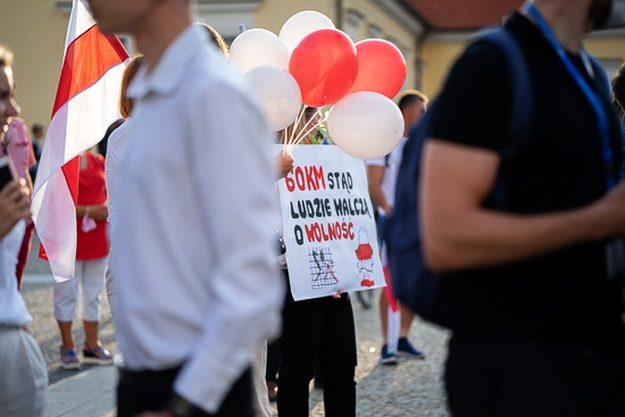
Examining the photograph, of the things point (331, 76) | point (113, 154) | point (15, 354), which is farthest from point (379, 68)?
point (15, 354)

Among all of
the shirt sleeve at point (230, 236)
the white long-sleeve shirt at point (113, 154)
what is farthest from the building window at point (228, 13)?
the shirt sleeve at point (230, 236)

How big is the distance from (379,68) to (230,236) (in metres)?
3.16

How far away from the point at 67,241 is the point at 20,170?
3.04 ft

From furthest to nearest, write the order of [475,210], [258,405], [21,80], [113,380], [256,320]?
1. [21,80]
2. [113,380]
3. [258,405]
4. [475,210]
5. [256,320]

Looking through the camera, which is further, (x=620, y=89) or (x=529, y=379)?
(x=620, y=89)

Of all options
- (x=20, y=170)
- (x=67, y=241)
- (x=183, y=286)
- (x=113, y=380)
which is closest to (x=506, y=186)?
(x=183, y=286)

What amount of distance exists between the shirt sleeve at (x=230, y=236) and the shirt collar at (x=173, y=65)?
0.34 feet

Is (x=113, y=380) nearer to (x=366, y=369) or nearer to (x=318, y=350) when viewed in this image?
(x=366, y=369)

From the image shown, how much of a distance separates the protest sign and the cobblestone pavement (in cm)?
152

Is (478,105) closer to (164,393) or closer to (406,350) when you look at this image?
(164,393)

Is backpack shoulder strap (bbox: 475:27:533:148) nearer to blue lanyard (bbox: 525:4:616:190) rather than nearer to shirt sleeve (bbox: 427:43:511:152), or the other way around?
shirt sleeve (bbox: 427:43:511:152)

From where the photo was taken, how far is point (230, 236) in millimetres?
1981

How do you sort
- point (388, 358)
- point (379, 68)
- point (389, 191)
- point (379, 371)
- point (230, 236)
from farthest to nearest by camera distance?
→ point (389, 191) → point (388, 358) → point (379, 371) → point (379, 68) → point (230, 236)

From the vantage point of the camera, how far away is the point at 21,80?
21062mm
